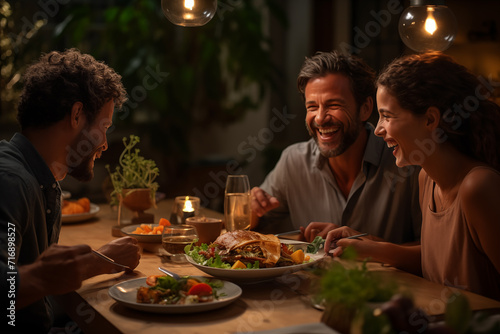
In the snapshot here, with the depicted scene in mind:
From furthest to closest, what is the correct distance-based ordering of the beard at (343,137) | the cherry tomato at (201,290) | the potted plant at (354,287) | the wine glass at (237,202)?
the beard at (343,137) < the wine glass at (237,202) < the cherry tomato at (201,290) < the potted plant at (354,287)

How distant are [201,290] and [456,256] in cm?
80

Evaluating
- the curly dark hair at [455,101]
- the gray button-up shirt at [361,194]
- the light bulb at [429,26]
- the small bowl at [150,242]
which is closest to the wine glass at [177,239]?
the small bowl at [150,242]

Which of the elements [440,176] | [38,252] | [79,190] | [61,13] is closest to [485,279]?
[440,176]

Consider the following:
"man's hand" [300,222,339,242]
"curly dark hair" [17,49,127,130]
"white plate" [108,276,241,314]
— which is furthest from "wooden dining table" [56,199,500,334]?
"curly dark hair" [17,49,127,130]

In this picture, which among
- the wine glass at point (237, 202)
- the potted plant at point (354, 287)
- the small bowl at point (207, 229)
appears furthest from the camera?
the wine glass at point (237, 202)

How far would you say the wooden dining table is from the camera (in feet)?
4.09

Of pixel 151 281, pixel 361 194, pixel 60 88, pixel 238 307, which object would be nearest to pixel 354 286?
pixel 238 307

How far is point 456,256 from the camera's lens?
167cm

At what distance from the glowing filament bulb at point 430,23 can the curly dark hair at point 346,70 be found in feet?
2.01

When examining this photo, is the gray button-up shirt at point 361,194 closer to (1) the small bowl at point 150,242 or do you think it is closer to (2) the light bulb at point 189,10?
(1) the small bowl at point 150,242

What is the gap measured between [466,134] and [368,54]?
3.18 metres

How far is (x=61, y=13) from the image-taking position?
441 centimetres

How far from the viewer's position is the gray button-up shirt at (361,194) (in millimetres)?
2312

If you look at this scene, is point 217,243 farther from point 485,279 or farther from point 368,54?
point 368,54
